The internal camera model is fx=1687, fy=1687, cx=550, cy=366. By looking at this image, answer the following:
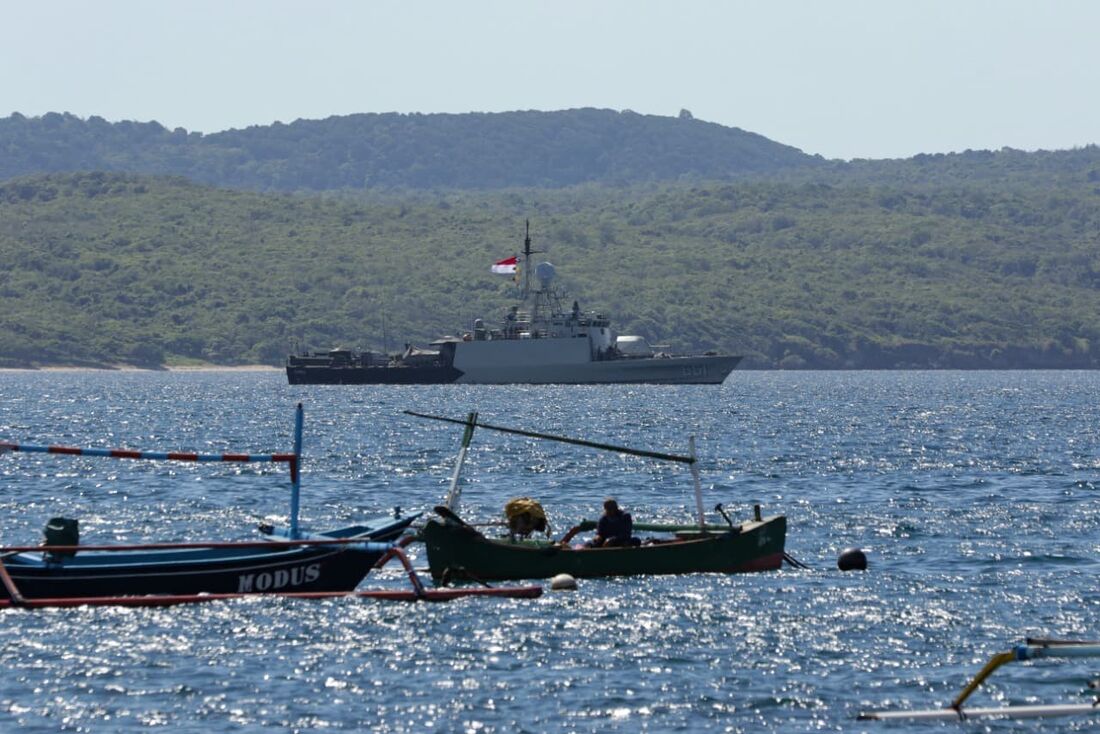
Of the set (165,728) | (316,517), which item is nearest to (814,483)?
(316,517)

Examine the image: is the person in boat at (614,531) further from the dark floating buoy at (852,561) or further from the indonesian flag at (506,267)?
the indonesian flag at (506,267)

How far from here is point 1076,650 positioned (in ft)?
63.0

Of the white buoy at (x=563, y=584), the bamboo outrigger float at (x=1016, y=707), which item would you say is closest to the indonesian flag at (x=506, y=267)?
the white buoy at (x=563, y=584)

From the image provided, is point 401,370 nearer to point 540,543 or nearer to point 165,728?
point 540,543

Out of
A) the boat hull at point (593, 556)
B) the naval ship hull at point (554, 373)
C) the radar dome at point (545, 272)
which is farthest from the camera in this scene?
the radar dome at point (545, 272)

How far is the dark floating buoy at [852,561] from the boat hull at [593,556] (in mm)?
1190

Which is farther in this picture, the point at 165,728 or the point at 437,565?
the point at 437,565

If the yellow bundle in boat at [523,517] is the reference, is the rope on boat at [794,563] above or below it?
below

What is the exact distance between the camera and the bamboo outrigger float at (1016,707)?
62.2 feet

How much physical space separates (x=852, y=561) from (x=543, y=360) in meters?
120

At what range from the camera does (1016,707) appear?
20.5 metres

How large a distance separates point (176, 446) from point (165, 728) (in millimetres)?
53991

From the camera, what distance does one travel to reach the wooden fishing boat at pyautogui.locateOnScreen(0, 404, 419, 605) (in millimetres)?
28016

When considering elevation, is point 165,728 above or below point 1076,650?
below
